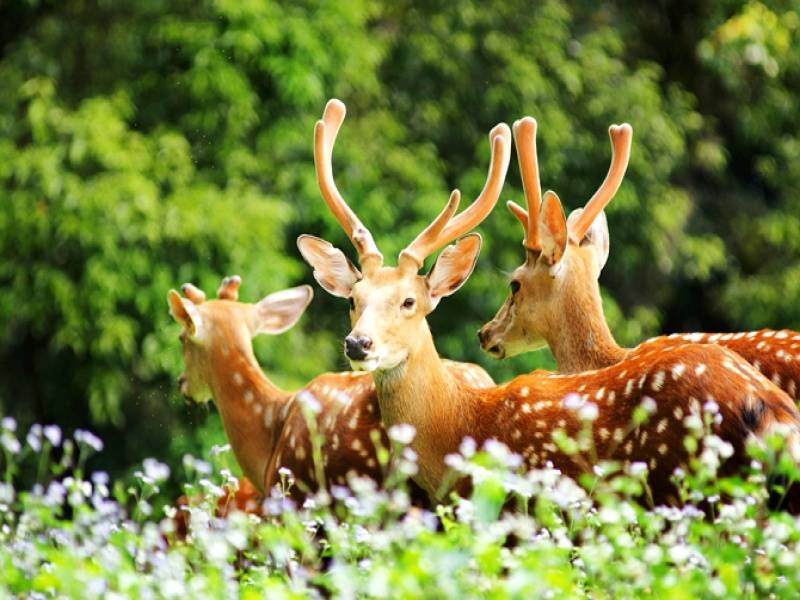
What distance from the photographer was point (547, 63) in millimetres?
14250

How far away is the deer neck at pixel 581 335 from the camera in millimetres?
6512

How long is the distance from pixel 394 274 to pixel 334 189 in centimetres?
69

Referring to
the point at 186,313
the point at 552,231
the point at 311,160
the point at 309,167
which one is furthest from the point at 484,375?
the point at 311,160

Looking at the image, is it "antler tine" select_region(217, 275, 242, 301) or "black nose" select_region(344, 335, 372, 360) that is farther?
"antler tine" select_region(217, 275, 242, 301)

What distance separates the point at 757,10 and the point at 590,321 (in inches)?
347

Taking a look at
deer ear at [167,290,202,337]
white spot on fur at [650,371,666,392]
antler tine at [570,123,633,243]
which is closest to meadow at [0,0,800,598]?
deer ear at [167,290,202,337]

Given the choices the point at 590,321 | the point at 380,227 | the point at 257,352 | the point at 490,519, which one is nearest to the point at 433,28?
the point at 380,227

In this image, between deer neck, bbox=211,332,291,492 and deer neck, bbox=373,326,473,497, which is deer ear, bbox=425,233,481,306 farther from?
deer neck, bbox=211,332,291,492

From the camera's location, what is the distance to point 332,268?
6.34 m

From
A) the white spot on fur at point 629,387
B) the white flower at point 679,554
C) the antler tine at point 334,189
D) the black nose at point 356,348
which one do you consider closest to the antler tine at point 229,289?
the antler tine at point 334,189

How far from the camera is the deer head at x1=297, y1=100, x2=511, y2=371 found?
19.0 feet

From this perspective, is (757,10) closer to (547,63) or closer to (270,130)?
(547,63)

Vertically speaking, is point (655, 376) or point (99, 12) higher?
point (99, 12)

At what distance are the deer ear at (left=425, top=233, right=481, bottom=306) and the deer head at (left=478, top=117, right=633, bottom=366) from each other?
375 millimetres
